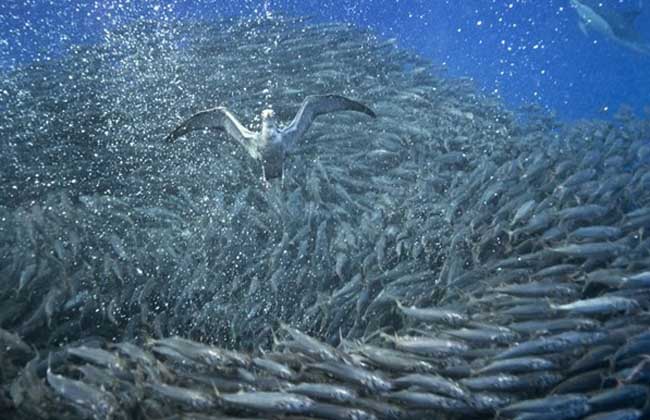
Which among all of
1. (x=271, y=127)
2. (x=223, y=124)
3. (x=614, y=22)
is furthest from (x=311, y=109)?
(x=614, y=22)

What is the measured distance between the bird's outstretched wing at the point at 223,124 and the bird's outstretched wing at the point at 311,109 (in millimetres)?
515

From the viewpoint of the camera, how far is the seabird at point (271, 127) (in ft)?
22.7

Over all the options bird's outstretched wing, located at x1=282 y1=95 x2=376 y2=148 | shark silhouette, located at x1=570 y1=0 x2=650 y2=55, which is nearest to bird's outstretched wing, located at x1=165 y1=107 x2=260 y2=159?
bird's outstretched wing, located at x1=282 y1=95 x2=376 y2=148

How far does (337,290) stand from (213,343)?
1644mm

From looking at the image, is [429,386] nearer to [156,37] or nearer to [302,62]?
[302,62]

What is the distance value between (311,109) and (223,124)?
A: 1370 millimetres

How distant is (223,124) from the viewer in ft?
24.3

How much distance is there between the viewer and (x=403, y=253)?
6.73 metres

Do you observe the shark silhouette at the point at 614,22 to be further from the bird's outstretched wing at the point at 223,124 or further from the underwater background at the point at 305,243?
the bird's outstretched wing at the point at 223,124

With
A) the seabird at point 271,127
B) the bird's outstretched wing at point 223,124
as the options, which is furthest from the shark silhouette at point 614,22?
the bird's outstretched wing at point 223,124

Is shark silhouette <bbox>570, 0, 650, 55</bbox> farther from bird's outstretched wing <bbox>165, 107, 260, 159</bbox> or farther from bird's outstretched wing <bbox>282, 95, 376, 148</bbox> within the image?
bird's outstretched wing <bbox>165, 107, 260, 159</bbox>

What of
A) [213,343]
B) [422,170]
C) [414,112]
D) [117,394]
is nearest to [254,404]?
[117,394]

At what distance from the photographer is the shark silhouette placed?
21.2 meters

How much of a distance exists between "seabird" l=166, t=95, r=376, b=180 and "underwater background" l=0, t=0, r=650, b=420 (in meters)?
0.03
